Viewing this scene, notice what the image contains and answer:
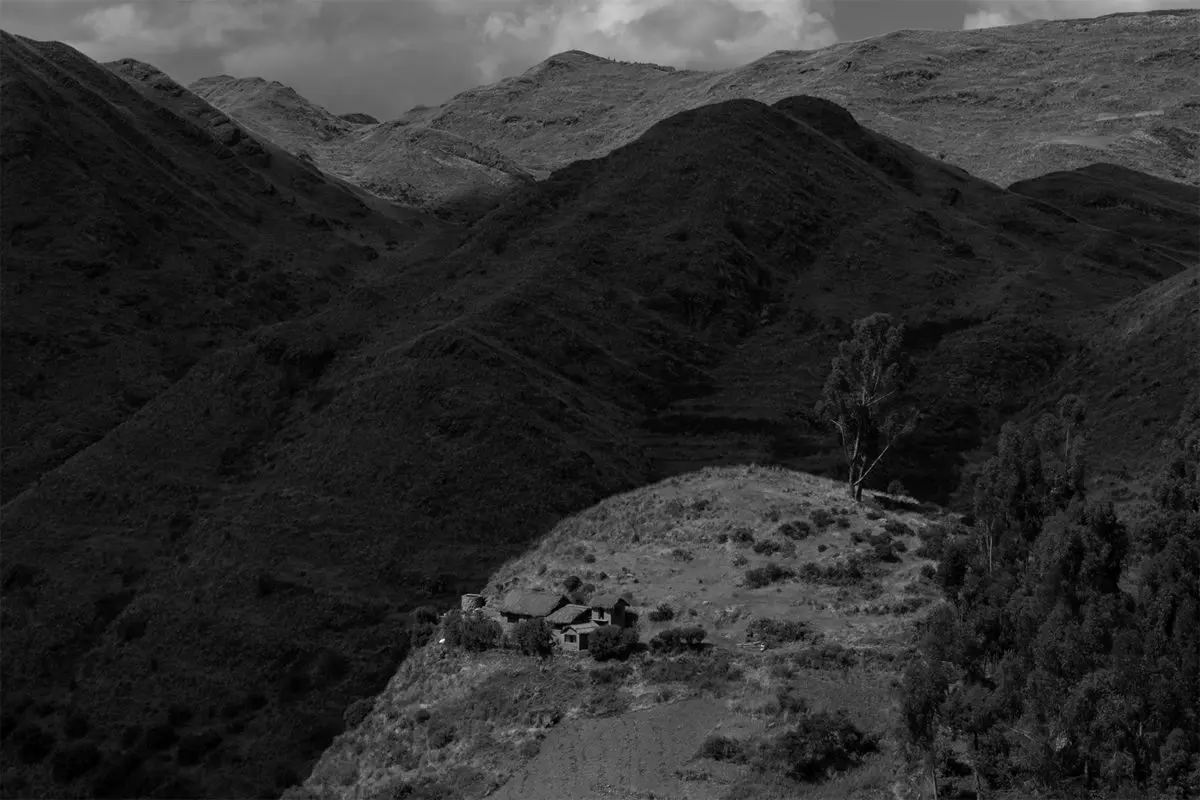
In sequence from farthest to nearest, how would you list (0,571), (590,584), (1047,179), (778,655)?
(1047,179)
(0,571)
(590,584)
(778,655)

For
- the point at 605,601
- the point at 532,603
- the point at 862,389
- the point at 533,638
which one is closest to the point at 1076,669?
the point at 605,601

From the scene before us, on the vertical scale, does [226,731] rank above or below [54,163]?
below

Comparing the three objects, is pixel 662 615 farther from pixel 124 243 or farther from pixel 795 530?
pixel 124 243

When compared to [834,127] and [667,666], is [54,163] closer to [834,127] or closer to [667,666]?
[834,127]

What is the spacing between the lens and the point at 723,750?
1302 inches

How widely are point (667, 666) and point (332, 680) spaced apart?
20247mm

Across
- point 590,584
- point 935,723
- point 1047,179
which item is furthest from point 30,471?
point 1047,179

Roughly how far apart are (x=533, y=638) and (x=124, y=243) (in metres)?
85.8

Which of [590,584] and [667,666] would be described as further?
[590,584]

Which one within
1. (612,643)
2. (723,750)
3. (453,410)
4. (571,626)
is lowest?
(723,750)

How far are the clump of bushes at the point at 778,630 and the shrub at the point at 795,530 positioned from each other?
706cm

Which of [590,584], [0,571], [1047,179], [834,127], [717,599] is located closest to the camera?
[717,599]

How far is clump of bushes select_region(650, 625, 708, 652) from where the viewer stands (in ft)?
129

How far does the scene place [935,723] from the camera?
96.1 ft
